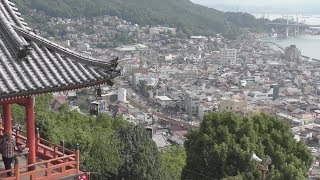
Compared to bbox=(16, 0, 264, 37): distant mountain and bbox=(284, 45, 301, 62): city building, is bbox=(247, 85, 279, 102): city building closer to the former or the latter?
bbox=(284, 45, 301, 62): city building

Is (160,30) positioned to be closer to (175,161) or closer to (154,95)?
(154,95)

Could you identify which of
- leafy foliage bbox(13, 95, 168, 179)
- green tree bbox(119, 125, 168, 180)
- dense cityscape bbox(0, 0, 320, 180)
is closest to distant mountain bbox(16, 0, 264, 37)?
dense cityscape bbox(0, 0, 320, 180)

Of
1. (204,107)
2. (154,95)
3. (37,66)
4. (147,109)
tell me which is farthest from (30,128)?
(154,95)

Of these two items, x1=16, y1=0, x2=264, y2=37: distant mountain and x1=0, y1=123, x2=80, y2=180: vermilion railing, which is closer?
x1=0, y1=123, x2=80, y2=180: vermilion railing

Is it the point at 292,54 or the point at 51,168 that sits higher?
the point at 51,168

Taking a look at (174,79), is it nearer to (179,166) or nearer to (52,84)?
(179,166)

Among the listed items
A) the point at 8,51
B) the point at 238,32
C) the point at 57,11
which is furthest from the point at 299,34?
the point at 8,51

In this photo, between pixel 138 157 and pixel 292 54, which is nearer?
pixel 138 157
